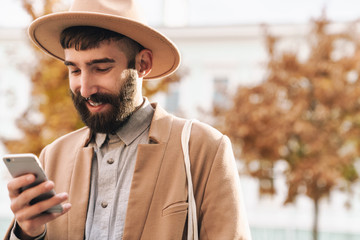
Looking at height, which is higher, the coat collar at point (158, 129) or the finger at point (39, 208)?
the coat collar at point (158, 129)

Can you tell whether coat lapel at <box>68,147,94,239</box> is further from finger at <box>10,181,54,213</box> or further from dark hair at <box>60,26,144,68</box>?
dark hair at <box>60,26,144,68</box>

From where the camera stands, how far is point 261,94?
33.2ft

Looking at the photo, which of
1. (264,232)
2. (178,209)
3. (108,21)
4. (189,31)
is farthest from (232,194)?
(189,31)

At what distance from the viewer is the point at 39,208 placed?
72.5 inches

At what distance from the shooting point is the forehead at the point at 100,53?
2.07 metres

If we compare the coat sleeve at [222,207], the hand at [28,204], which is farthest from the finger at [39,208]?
the coat sleeve at [222,207]

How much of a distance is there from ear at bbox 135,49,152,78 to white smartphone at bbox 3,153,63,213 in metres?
0.70

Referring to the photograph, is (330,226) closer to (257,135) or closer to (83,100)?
(257,135)

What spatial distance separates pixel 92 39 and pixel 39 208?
74 centimetres

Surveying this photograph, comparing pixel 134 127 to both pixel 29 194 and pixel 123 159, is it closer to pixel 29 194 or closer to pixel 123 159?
pixel 123 159

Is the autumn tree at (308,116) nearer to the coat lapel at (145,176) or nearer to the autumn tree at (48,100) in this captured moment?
the autumn tree at (48,100)

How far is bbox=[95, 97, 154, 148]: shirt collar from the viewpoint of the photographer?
88.0 inches

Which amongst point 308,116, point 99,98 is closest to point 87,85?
point 99,98

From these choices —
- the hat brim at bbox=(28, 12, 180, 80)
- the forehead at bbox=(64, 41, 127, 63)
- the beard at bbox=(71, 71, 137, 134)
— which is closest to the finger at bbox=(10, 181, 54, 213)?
the beard at bbox=(71, 71, 137, 134)
